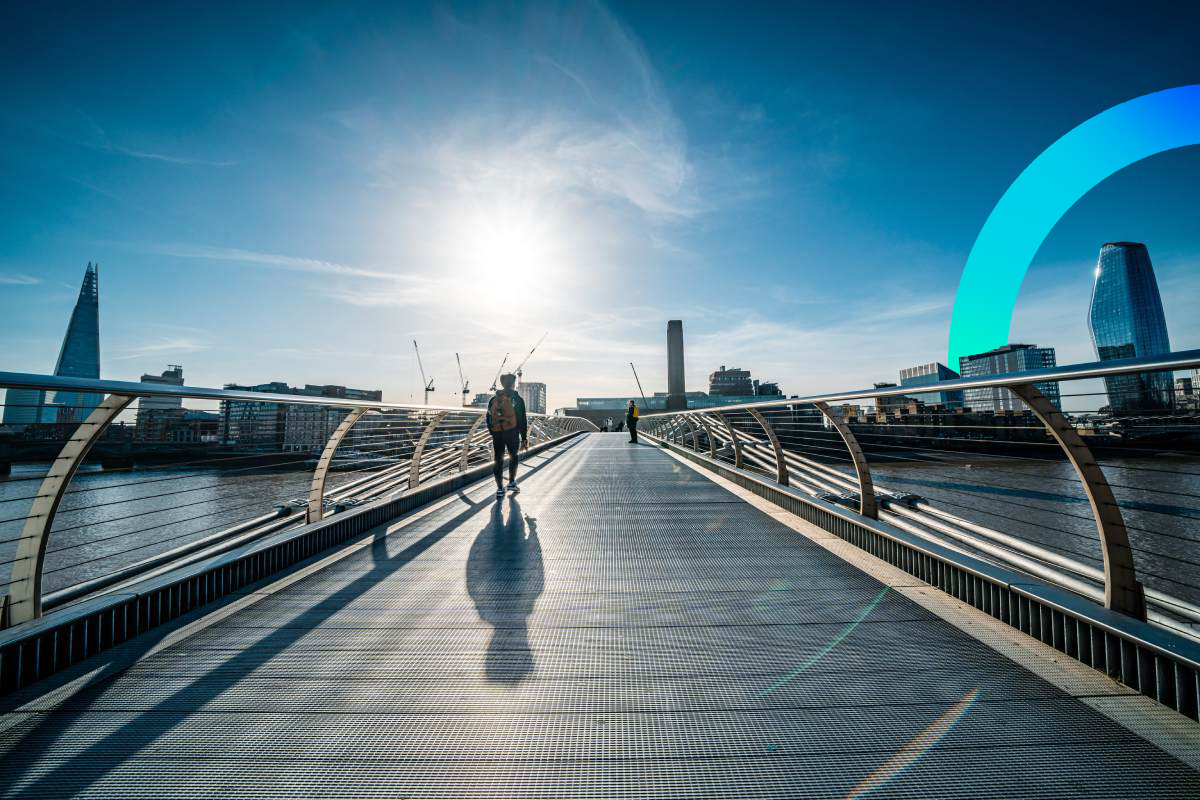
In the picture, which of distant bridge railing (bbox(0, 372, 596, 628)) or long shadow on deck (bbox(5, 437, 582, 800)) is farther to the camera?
distant bridge railing (bbox(0, 372, 596, 628))

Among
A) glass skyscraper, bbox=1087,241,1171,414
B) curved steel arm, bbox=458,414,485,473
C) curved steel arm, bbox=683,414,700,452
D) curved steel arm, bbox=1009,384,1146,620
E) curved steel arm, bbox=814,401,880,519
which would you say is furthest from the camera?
glass skyscraper, bbox=1087,241,1171,414

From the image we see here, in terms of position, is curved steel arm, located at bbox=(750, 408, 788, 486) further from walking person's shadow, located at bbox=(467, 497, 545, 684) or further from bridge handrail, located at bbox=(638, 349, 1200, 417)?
walking person's shadow, located at bbox=(467, 497, 545, 684)

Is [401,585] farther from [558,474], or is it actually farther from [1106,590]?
[558,474]

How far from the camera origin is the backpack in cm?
610

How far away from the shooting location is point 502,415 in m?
6.12

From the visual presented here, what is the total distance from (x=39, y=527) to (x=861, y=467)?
430 cm

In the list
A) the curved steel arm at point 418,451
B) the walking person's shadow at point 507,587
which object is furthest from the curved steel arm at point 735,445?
the curved steel arm at point 418,451

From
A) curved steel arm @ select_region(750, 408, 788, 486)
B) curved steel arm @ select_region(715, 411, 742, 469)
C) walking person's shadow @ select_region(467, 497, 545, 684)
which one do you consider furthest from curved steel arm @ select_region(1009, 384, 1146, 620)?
curved steel arm @ select_region(715, 411, 742, 469)

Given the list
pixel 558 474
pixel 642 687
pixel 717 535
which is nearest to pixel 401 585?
pixel 642 687

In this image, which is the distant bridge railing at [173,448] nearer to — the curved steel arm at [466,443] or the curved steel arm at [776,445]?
the curved steel arm at [466,443]

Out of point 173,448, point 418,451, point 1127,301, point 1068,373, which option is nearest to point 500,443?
point 418,451

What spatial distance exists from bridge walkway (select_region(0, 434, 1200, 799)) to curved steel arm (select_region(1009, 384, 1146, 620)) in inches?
15.7

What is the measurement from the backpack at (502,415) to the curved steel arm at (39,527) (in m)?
3.93

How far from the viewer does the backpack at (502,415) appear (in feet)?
20.0
